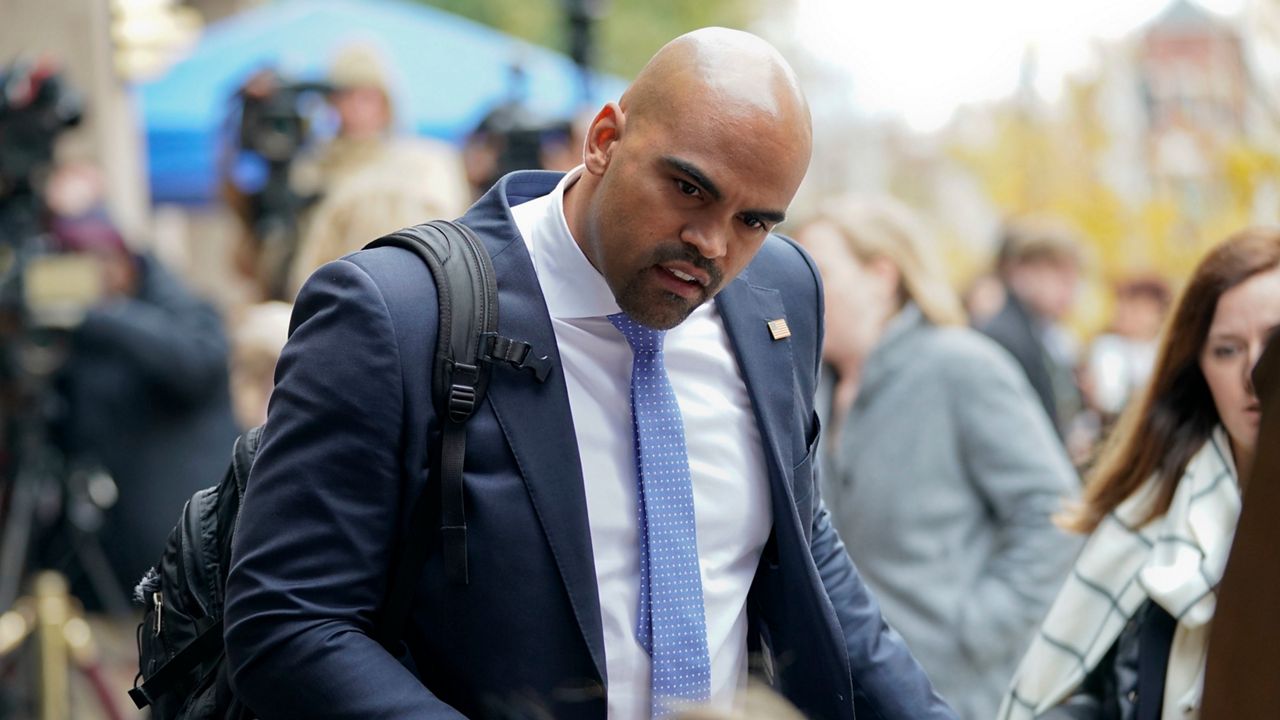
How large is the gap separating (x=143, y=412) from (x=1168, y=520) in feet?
12.2

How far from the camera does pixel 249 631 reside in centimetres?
213

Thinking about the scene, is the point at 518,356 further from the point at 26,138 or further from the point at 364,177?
the point at 26,138

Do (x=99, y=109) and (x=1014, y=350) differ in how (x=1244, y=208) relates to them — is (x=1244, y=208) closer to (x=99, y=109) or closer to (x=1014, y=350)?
(x=1014, y=350)

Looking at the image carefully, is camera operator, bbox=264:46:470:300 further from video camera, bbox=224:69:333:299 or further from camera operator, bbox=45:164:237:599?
camera operator, bbox=45:164:237:599

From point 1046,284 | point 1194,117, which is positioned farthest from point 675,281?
point 1194,117

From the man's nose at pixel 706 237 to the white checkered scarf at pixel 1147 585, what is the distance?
1.32m

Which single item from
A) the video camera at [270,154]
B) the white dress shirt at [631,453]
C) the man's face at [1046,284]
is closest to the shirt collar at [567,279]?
the white dress shirt at [631,453]

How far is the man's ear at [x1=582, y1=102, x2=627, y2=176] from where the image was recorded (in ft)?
7.63

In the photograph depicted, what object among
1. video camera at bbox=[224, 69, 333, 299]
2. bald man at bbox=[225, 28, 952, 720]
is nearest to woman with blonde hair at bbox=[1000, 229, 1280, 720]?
bald man at bbox=[225, 28, 952, 720]

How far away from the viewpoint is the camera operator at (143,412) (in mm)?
5477

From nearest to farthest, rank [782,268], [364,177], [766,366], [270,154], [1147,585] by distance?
[766,366], [782,268], [1147,585], [364,177], [270,154]

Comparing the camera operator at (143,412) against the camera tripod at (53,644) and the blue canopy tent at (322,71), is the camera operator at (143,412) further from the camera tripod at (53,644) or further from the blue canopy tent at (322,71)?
the blue canopy tent at (322,71)

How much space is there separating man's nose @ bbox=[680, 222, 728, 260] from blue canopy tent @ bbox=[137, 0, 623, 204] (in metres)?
7.72

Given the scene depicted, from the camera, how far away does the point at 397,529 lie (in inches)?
85.8
